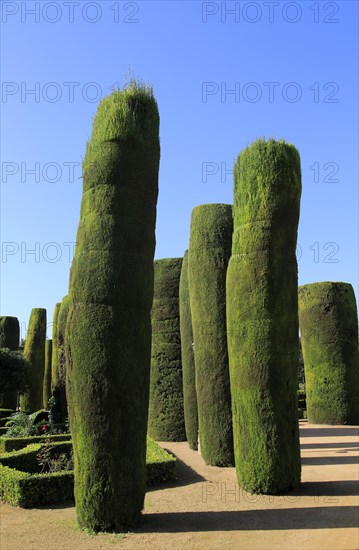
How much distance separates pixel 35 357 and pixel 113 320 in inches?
949

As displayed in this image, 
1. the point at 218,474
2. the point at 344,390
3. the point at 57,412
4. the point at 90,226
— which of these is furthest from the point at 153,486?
the point at 344,390

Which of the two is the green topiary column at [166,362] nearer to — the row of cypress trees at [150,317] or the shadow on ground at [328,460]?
the row of cypress trees at [150,317]

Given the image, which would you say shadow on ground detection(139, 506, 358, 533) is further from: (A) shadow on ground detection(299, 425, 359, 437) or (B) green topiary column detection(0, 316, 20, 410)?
(B) green topiary column detection(0, 316, 20, 410)

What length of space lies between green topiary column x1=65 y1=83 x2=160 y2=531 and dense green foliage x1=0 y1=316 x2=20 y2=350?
2990 centimetres

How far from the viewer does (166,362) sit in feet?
61.9

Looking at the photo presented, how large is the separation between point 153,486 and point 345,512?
4405 millimetres

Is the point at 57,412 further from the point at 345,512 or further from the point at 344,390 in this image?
the point at 345,512

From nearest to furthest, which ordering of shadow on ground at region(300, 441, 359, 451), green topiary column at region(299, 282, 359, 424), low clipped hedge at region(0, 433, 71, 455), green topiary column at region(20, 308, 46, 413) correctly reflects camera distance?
shadow on ground at region(300, 441, 359, 451), low clipped hedge at region(0, 433, 71, 455), green topiary column at region(299, 282, 359, 424), green topiary column at region(20, 308, 46, 413)

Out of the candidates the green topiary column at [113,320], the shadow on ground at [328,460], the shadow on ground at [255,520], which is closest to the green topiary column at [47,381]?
the shadow on ground at [328,460]

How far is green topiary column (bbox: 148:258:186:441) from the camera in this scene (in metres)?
18.4

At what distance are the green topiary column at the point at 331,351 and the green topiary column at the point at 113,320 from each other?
52.2ft

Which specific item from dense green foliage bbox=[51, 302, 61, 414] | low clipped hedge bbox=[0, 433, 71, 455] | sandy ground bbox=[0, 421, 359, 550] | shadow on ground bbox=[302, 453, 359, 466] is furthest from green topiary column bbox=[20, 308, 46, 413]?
sandy ground bbox=[0, 421, 359, 550]

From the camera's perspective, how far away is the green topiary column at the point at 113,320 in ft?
25.6

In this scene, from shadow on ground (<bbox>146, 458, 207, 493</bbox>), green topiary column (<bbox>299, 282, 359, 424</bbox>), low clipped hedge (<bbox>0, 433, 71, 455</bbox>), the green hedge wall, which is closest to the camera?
shadow on ground (<bbox>146, 458, 207, 493</bbox>)
